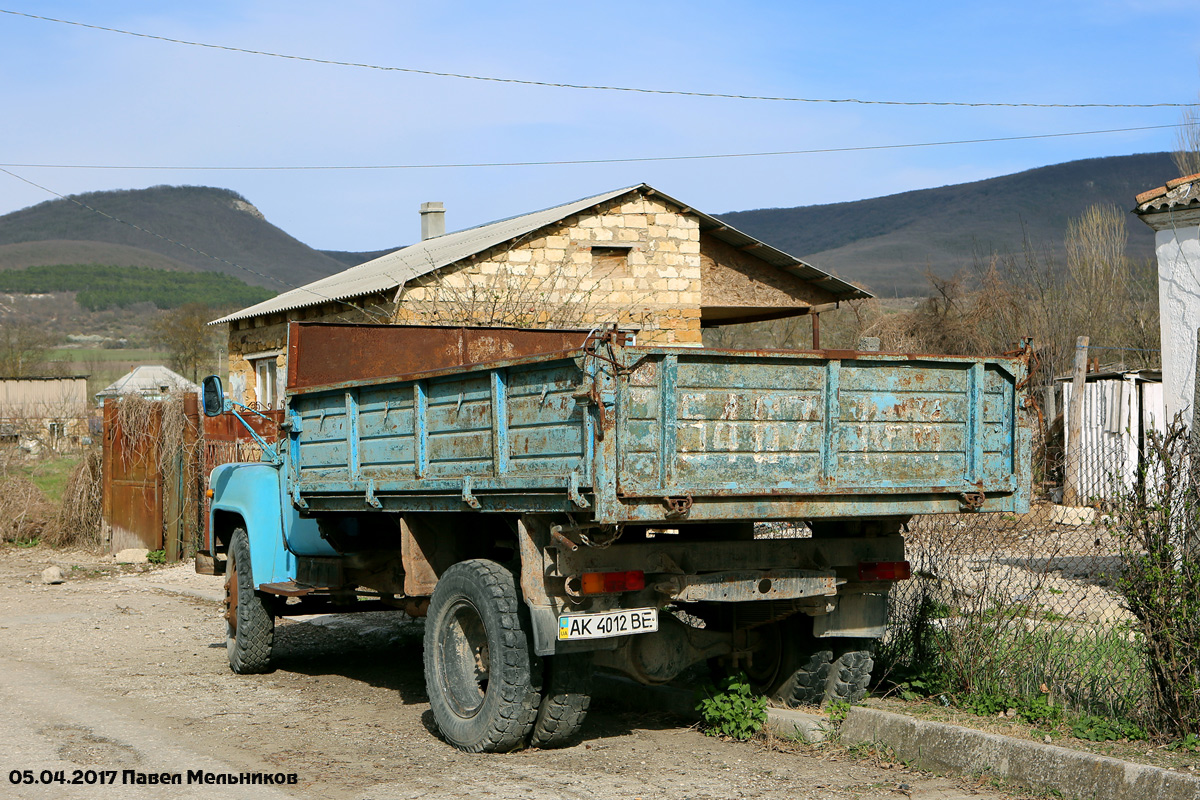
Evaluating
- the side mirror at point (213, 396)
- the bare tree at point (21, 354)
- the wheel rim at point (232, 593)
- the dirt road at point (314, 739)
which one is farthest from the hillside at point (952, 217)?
the side mirror at point (213, 396)

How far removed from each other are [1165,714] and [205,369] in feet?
240

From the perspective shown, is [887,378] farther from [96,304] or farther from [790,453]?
[96,304]

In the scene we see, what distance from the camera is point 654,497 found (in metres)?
5.12

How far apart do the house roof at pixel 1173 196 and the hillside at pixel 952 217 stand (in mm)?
114910

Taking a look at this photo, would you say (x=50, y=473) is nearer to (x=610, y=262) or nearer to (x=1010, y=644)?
(x=610, y=262)

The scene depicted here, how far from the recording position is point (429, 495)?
639 centimetres

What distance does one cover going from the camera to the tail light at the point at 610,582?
5.52 m

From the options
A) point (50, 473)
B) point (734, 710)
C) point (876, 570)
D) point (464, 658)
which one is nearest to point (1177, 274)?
point (876, 570)

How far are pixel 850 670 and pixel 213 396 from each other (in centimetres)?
464

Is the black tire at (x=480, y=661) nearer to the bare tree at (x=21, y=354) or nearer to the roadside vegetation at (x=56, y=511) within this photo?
the roadside vegetation at (x=56, y=511)

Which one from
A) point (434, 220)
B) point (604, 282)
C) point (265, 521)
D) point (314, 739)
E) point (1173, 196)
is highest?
point (434, 220)

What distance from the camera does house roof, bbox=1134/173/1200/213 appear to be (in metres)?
11.0

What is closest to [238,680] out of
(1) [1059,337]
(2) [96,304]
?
(1) [1059,337]

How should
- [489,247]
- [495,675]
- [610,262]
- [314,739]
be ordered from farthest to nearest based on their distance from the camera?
[610,262] < [489,247] < [314,739] < [495,675]
